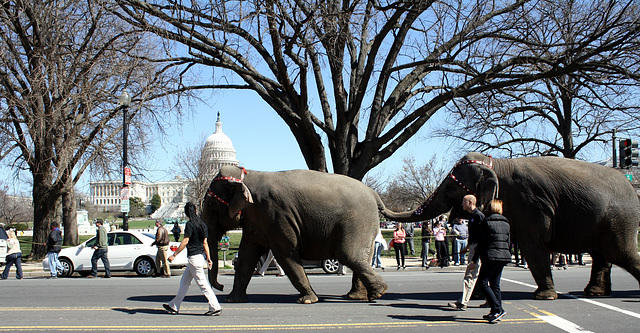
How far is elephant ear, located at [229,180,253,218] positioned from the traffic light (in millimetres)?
12326

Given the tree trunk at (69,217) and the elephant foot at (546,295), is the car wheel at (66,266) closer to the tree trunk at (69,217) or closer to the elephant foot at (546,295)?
the elephant foot at (546,295)

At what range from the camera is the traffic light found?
1611 cm

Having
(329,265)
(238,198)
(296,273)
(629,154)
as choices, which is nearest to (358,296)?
(296,273)

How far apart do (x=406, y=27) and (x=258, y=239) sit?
9.17m

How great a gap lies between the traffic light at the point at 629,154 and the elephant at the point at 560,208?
8362 millimetres

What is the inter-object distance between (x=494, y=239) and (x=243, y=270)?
3966mm

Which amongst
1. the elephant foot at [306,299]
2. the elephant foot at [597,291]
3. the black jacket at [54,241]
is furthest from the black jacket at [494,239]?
the black jacket at [54,241]

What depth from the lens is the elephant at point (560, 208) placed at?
27.7 ft

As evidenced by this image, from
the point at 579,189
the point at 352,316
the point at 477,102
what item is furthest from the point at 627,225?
the point at 477,102

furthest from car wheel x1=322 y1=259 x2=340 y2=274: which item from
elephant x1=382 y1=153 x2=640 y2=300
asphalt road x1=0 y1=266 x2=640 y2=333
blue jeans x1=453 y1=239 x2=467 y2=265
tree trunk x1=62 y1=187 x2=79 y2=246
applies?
tree trunk x1=62 y1=187 x2=79 y2=246

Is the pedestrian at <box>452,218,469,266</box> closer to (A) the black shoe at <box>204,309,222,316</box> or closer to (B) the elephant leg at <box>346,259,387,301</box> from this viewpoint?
(B) the elephant leg at <box>346,259,387,301</box>

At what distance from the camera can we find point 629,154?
53.0 feet

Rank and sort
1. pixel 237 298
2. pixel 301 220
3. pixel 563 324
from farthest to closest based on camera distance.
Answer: pixel 237 298 < pixel 301 220 < pixel 563 324

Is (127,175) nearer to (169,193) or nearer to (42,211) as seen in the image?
(42,211)
